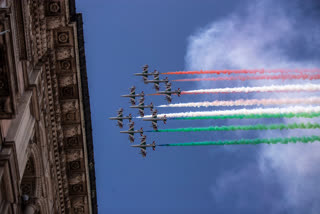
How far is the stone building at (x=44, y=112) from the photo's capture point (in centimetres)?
2164

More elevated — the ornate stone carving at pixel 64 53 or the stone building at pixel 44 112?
the ornate stone carving at pixel 64 53

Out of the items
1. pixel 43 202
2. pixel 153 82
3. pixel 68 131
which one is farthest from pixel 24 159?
pixel 153 82

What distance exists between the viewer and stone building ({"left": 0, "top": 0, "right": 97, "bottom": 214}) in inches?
852

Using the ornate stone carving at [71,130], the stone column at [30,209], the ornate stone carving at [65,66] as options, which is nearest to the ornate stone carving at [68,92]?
the ornate stone carving at [65,66]

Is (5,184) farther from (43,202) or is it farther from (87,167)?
(87,167)

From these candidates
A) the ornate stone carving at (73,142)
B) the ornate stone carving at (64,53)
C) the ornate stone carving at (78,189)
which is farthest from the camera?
the ornate stone carving at (78,189)

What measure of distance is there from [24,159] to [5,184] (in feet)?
8.75

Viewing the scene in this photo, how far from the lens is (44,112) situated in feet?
91.2

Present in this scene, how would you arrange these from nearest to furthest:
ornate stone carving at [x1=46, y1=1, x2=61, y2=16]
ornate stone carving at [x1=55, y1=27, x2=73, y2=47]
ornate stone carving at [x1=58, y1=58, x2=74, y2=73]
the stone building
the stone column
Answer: the stone building < the stone column < ornate stone carving at [x1=46, y1=1, x2=61, y2=16] < ornate stone carving at [x1=55, y1=27, x2=73, y2=47] < ornate stone carving at [x1=58, y1=58, x2=74, y2=73]

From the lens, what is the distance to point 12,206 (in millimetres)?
22781

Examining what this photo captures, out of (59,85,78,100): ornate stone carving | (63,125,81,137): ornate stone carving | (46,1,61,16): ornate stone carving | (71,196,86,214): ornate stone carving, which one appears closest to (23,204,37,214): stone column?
(63,125,81,137): ornate stone carving

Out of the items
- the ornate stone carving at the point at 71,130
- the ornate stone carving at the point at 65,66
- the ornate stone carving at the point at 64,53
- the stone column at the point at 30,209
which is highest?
the ornate stone carving at the point at 64,53

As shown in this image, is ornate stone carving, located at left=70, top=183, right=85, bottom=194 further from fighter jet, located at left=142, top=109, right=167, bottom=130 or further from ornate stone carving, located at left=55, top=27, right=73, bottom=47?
fighter jet, located at left=142, top=109, right=167, bottom=130

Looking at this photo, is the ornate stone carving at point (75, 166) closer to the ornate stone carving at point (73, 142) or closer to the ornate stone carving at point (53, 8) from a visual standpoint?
the ornate stone carving at point (73, 142)
